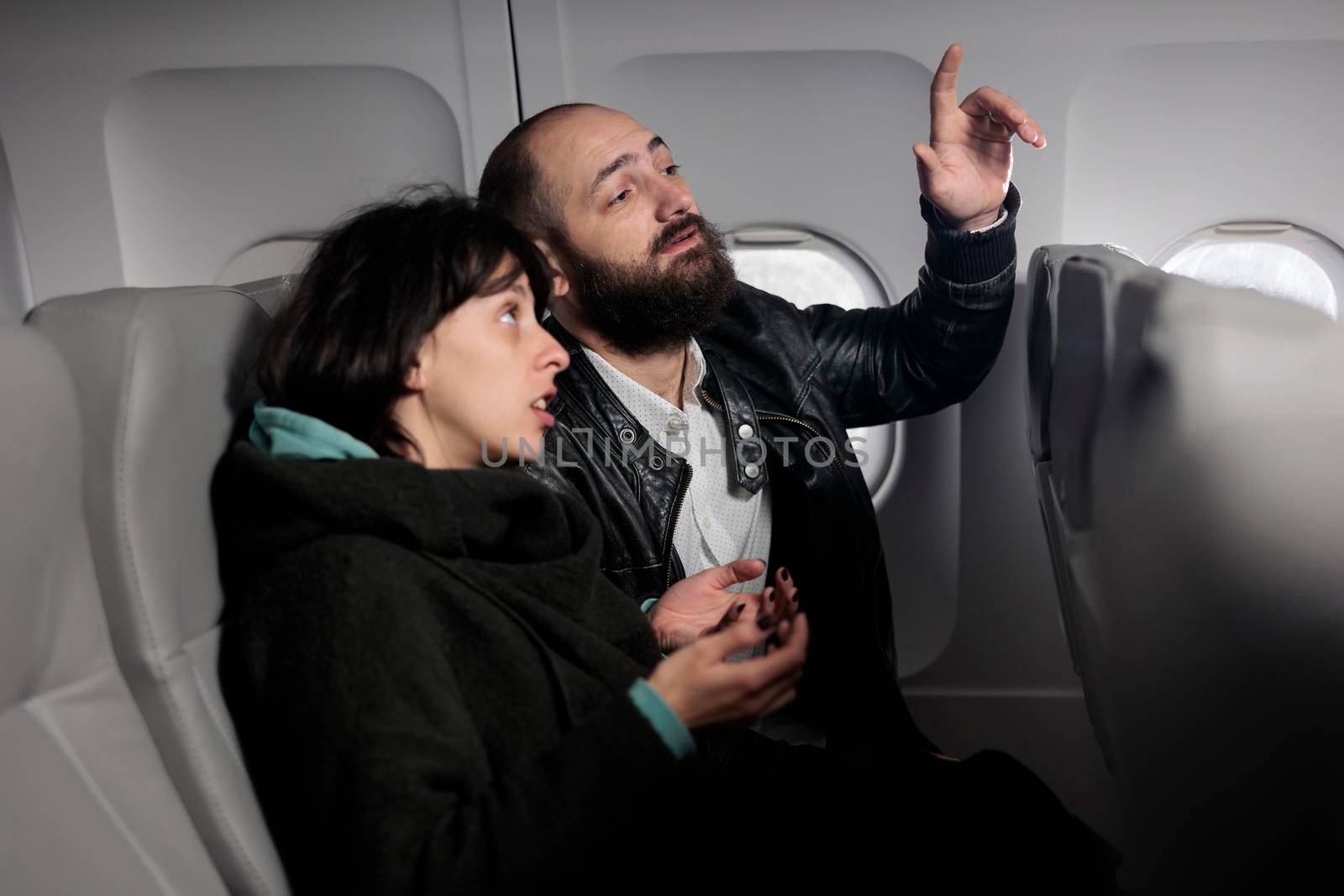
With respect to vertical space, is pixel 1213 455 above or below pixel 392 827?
above

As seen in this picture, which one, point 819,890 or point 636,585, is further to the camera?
point 636,585

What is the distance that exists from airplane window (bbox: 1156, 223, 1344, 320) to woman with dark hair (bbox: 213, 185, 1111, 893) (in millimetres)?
1099

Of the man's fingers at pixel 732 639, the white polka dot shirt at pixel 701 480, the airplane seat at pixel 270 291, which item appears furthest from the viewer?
the white polka dot shirt at pixel 701 480

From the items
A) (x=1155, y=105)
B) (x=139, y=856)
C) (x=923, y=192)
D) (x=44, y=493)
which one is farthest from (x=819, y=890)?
(x=1155, y=105)

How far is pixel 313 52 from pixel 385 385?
3.29 ft

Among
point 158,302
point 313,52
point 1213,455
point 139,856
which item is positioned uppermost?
point 313,52

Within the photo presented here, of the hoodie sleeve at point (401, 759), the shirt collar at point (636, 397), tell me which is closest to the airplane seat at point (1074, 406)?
the shirt collar at point (636, 397)

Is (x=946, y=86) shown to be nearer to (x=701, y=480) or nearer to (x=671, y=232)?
(x=671, y=232)

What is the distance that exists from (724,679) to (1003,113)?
966 millimetres

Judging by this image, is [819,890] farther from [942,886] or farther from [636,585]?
[636,585]

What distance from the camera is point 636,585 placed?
1.45 meters

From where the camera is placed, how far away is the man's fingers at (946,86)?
1465mm

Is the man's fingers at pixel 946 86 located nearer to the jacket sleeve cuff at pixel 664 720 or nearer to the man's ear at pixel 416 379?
the man's ear at pixel 416 379

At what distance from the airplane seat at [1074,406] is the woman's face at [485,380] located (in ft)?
1.95
